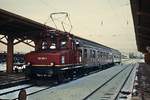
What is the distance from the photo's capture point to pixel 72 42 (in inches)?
858

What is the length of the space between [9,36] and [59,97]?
12435mm

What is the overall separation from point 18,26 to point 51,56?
4161mm

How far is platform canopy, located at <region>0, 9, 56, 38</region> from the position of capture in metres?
19.2

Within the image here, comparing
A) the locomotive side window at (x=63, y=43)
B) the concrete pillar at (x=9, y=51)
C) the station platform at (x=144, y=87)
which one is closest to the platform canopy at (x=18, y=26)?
the concrete pillar at (x=9, y=51)

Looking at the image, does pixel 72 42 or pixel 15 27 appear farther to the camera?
pixel 15 27

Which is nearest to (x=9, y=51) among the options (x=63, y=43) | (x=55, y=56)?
(x=63, y=43)

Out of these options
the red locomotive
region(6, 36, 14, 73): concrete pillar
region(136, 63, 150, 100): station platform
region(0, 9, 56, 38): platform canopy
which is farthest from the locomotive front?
region(6, 36, 14, 73): concrete pillar

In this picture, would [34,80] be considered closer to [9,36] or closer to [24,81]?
[24,81]

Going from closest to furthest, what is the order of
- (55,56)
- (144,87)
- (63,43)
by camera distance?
(144,87)
(55,56)
(63,43)

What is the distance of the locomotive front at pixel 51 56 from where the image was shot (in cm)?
1978

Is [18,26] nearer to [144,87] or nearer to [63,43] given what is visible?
[63,43]

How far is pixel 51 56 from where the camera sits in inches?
781

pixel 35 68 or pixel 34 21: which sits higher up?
pixel 34 21

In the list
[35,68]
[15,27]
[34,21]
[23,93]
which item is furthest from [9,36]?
[23,93]
